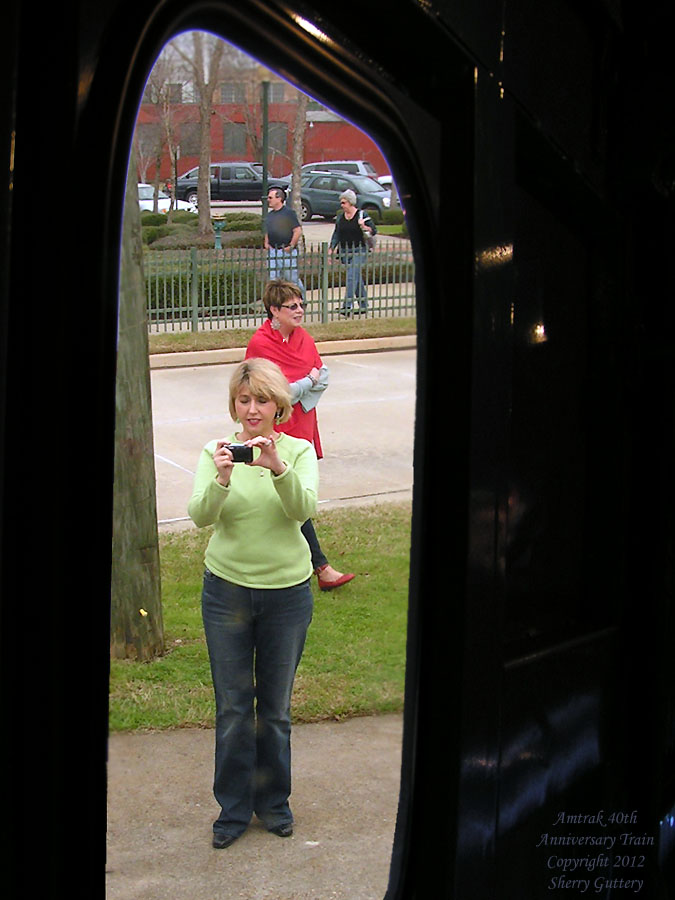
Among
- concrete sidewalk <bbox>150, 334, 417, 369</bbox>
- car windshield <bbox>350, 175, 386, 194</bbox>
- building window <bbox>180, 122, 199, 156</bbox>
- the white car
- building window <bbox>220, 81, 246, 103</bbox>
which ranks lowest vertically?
concrete sidewalk <bbox>150, 334, 417, 369</bbox>

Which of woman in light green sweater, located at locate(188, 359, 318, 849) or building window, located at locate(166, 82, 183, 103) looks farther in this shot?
woman in light green sweater, located at locate(188, 359, 318, 849)

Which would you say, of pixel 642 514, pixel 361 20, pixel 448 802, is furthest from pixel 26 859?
pixel 642 514

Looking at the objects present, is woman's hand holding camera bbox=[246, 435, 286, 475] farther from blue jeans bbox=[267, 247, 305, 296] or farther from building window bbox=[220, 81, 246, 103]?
building window bbox=[220, 81, 246, 103]

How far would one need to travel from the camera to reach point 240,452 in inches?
50.9

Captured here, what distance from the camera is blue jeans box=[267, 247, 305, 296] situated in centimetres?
110

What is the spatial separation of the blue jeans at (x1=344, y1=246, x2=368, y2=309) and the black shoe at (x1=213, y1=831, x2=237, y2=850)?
48 cm

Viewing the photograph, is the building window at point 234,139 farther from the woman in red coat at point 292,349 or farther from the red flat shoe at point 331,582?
the red flat shoe at point 331,582

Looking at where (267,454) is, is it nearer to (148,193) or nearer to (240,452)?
(240,452)

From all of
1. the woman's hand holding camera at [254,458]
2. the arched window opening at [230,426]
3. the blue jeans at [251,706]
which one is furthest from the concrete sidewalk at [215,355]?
the blue jeans at [251,706]

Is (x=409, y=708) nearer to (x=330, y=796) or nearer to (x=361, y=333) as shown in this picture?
(x=330, y=796)

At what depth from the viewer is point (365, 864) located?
1271mm

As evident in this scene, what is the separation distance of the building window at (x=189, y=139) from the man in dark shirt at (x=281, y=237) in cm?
9

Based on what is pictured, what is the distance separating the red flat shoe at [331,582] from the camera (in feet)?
4.01

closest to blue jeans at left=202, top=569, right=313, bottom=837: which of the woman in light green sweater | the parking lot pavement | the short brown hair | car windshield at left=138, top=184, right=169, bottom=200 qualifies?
the woman in light green sweater
